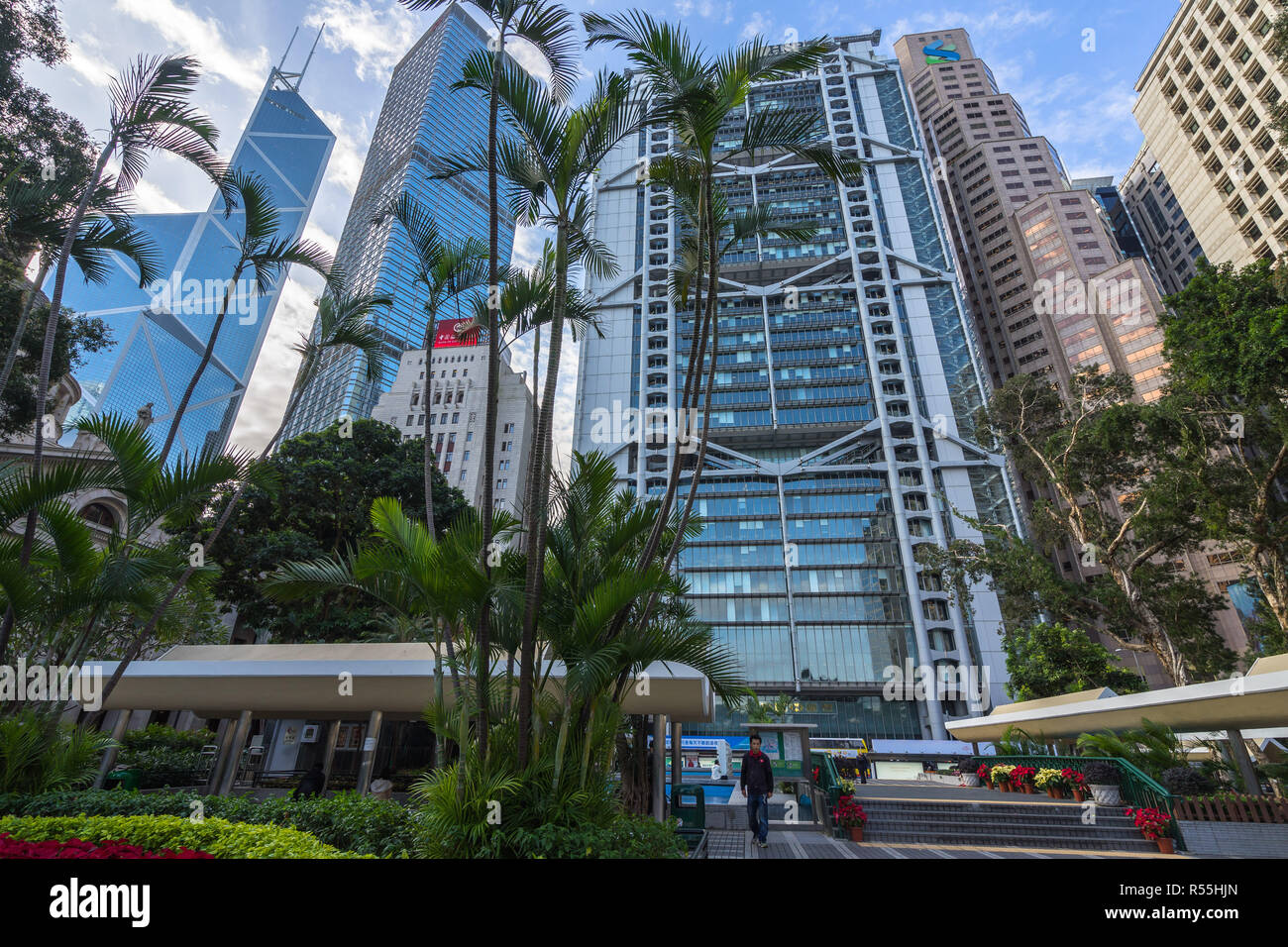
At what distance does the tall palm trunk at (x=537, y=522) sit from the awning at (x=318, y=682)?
7.21ft

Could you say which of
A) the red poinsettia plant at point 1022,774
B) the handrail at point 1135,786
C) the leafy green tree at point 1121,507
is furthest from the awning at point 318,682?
the leafy green tree at point 1121,507

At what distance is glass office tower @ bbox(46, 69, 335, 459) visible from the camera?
8125 cm

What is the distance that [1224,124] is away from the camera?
4353 centimetres

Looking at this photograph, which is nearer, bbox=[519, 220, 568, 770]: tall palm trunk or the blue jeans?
bbox=[519, 220, 568, 770]: tall palm trunk

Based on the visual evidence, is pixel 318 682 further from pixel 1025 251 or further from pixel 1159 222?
pixel 1159 222

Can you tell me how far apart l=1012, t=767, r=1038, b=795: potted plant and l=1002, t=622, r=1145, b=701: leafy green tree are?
985 centimetres

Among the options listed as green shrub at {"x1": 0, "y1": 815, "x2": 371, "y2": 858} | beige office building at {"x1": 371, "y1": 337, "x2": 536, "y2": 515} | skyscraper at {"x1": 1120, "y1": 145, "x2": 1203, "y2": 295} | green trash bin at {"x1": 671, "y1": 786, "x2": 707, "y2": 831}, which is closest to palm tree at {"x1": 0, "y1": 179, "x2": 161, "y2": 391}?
green shrub at {"x1": 0, "y1": 815, "x2": 371, "y2": 858}

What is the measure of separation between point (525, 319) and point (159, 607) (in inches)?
262

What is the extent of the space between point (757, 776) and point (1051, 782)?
7.07 meters

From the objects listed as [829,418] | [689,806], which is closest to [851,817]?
[689,806]

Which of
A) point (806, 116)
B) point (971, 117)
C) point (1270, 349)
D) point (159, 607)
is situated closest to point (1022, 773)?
point (1270, 349)

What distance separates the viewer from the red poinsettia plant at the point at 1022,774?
13.0m

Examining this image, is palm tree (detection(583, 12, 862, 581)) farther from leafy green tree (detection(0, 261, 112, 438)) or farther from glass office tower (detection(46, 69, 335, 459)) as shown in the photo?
glass office tower (detection(46, 69, 335, 459))
